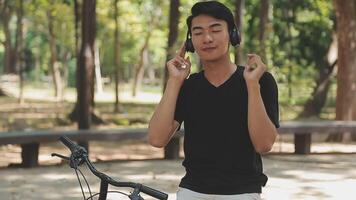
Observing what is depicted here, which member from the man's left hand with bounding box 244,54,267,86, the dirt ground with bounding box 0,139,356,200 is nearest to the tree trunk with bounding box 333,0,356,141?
the dirt ground with bounding box 0,139,356,200

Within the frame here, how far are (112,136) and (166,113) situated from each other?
23.8 feet

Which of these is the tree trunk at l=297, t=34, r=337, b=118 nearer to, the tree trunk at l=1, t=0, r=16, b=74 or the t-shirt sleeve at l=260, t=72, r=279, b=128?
the tree trunk at l=1, t=0, r=16, b=74

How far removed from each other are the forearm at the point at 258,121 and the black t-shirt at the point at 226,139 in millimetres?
76

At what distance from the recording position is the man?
2354 millimetres

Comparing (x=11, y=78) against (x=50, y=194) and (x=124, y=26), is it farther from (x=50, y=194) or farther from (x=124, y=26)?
(x=50, y=194)

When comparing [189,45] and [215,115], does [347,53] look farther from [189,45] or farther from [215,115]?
[215,115]

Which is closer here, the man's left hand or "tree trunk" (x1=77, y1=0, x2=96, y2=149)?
the man's left hand

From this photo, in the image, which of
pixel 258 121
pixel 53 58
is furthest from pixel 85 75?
pixel 53 58

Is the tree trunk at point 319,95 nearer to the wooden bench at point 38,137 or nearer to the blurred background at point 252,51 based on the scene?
the blurred background at point 252,51

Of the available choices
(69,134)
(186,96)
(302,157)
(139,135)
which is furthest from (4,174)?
(186,96)

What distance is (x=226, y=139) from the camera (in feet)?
7.78

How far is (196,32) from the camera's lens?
2.41m

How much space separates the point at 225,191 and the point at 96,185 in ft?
17.4

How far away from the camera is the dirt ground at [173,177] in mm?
7020
